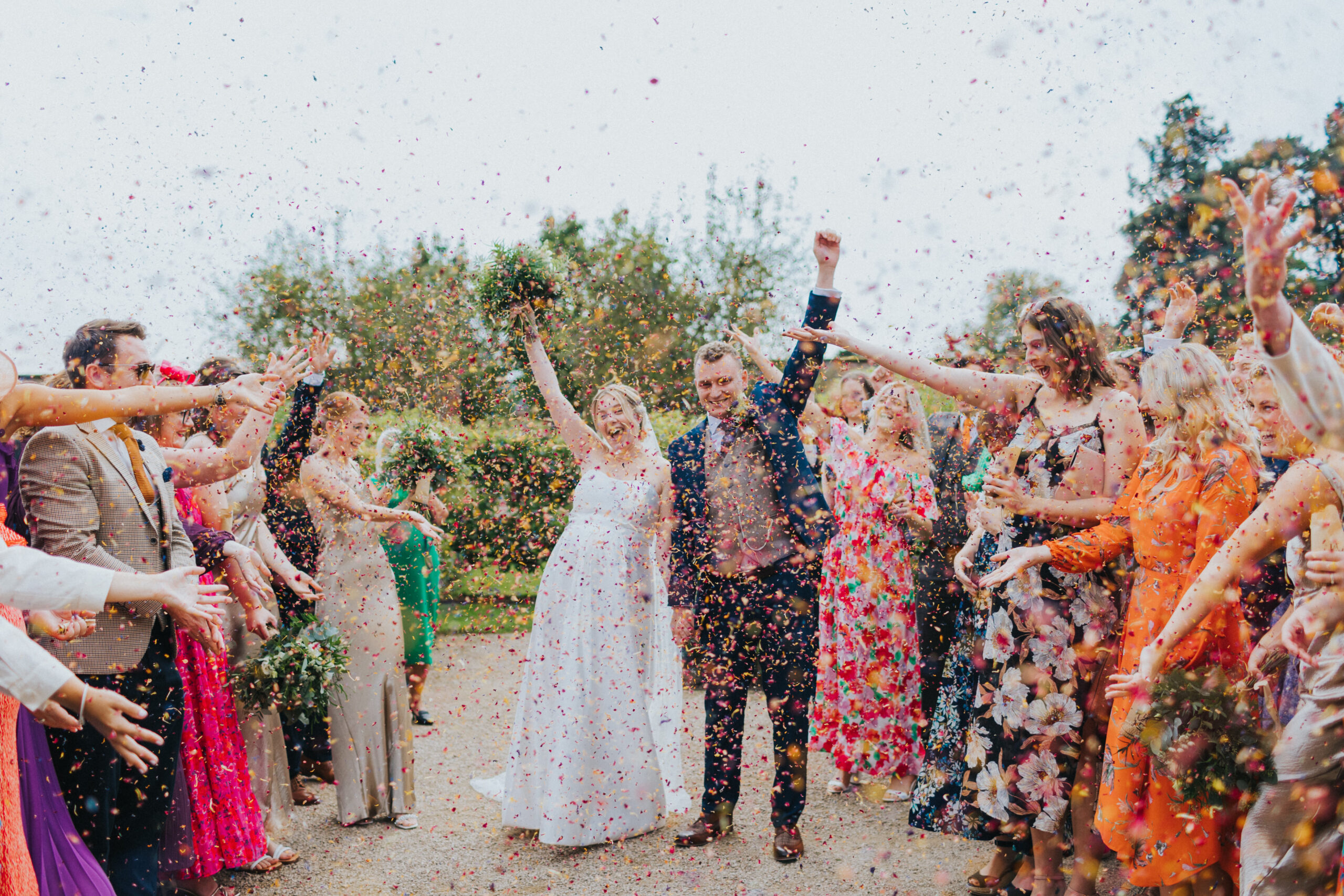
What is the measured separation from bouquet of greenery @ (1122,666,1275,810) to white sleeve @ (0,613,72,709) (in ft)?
10.1

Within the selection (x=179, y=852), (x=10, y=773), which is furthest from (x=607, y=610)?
(x=10, y=773)

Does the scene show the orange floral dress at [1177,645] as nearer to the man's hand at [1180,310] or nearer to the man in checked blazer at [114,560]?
the man's hand at [1180,310]

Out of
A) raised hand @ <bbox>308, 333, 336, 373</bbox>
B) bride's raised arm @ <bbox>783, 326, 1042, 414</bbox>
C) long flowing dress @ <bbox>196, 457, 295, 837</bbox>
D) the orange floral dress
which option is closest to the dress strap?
the orange floral dress

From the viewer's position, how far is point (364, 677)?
4.59 meters

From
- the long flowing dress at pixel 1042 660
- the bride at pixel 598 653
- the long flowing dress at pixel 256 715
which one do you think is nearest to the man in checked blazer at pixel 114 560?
the long flowing dress at pixel 256 715

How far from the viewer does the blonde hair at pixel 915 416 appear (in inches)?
203

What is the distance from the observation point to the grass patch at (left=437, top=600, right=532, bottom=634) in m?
10.3

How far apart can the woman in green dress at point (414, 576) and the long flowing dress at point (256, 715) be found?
181 cm

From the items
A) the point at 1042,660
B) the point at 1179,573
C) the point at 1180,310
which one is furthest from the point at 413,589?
the point at 1180,310

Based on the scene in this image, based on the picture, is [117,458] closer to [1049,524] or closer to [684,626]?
[684,626]

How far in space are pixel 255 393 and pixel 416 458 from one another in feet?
10.8

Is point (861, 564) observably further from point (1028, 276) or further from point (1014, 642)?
point (1028, 276)

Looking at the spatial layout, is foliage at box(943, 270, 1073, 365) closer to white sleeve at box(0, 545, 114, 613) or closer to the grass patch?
white sleeve at box(0, 545, 114, 613)

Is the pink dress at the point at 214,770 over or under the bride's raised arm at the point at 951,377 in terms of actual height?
under
